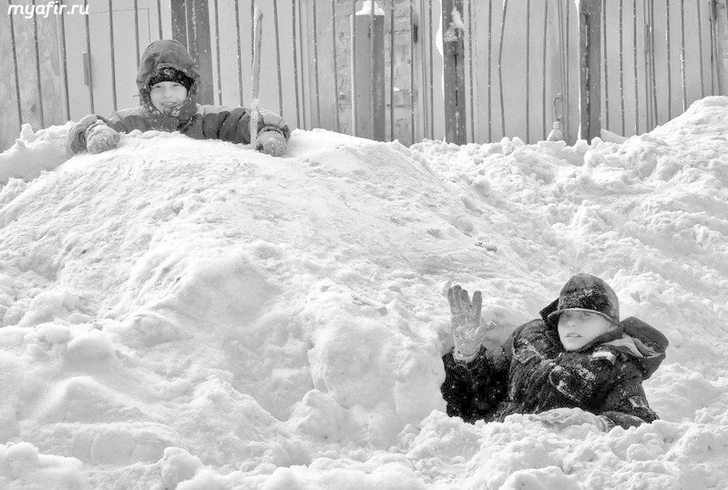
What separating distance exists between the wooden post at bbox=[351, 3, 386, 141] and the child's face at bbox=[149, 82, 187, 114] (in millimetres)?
1870

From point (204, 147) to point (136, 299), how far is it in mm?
1159

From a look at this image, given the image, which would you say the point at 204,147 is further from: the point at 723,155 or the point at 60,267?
the point at 723,155

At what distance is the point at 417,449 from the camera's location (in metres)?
2.83

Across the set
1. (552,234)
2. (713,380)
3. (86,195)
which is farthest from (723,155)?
(86,195)

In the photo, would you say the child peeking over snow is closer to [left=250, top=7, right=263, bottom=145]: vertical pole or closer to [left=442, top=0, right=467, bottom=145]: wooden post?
[left=250, top=7, right=263, bottom=145]: vertical pole

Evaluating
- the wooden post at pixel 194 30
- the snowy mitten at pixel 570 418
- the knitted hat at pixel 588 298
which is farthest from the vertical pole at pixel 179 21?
the snowy mitten at pixel 570 418

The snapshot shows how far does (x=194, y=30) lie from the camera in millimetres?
5879

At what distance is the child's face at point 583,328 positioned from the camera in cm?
331

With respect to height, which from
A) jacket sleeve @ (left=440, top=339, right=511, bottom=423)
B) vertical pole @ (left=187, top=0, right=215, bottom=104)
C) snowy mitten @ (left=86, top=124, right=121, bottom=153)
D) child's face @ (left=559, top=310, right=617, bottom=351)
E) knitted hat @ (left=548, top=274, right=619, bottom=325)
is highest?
vertical pole @ (left=187, top=0, right=215, bottom=104)

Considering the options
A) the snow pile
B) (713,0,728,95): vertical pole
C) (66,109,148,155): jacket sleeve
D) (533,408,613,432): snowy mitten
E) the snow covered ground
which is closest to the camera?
the snow covered ground

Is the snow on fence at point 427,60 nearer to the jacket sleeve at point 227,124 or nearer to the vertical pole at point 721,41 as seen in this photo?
the vertical pole at point 721,41

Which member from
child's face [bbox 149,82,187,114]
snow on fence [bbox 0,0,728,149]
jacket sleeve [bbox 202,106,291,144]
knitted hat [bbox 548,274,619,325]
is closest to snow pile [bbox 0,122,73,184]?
child's face [bbox 149,82,187,114]

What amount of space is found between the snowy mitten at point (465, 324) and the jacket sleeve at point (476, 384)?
0.13ft

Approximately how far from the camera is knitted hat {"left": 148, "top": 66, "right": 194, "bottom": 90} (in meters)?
4.71
